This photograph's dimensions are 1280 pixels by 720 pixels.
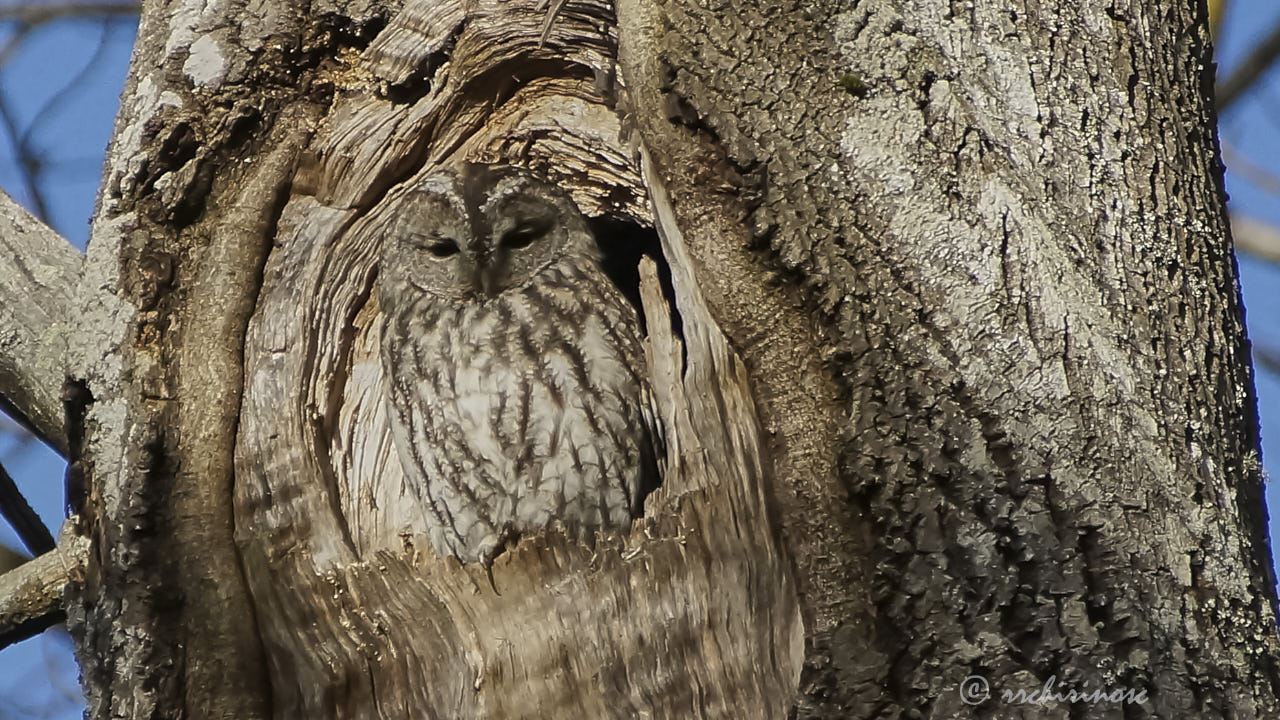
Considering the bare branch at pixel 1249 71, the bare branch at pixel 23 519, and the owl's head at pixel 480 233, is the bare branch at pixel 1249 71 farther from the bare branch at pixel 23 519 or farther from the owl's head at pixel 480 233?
the bare branch at pixel 23 519

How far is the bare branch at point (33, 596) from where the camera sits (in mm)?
2529

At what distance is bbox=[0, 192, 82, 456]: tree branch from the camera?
262 centimetres

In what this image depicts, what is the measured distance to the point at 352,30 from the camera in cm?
277

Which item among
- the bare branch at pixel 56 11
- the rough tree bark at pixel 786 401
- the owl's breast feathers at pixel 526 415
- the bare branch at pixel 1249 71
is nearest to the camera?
the rough tree bark at pixel 786 401

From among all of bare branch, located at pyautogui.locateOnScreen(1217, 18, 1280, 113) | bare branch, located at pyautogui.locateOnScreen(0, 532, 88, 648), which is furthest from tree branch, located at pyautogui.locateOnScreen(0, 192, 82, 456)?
bare branch, located at pyautogui.locateOnScreen(1217, 18, 1280, 113)

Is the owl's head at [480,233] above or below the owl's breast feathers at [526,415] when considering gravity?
above

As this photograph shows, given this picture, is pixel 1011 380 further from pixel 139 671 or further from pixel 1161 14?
pixel 139 671

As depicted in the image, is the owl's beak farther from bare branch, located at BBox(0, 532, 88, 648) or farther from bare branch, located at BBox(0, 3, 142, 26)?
bare branch, located at BBox(0, 3, 142, 26)

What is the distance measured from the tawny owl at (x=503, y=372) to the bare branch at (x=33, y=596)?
882 mm

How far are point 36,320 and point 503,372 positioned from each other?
1.04 m

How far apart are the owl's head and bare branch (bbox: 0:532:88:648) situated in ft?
3.47

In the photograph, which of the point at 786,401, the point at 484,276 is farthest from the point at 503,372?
the point at 786,401

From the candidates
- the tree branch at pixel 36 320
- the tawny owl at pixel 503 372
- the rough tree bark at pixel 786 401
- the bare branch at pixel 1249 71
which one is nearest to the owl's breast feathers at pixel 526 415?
the tawny owl at pixel 503 372

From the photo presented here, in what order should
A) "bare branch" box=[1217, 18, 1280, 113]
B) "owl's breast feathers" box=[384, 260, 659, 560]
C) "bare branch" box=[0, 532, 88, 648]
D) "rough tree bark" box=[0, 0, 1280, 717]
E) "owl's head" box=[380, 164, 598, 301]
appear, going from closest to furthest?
"rough tree bark" box=[0, 0, 1280, 717]
"bare branch" box=[0, 532, 88, 648]
"owl's breast feathers" box=[384, 260, 659, 560]
"owl's head" box=[380, 164, 598, 301]
"bare branch" box=[1217, 18, 1280, 113]
